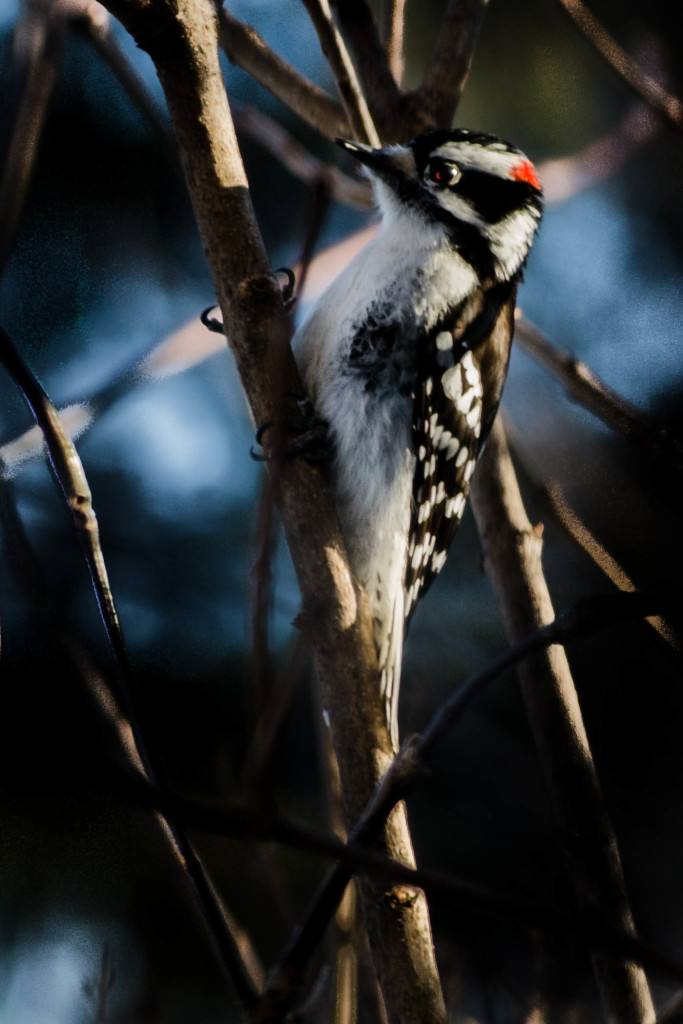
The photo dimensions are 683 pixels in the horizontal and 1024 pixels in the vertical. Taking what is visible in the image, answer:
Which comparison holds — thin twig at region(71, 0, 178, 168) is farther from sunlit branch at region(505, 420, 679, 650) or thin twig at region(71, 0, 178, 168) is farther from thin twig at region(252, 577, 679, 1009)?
thin twig at region(252, 577, 679, 1009)

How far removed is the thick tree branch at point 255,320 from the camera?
1012 mm

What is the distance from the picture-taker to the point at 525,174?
1.90m

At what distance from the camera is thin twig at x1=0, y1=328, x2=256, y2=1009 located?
0.63 metres

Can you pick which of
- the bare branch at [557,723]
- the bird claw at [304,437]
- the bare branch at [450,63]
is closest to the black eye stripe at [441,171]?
the bare branch at [450,63]

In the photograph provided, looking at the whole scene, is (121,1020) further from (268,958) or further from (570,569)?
(570,569)

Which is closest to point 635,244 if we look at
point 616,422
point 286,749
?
point 616,422

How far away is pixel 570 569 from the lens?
2092mm

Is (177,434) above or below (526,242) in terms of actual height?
below

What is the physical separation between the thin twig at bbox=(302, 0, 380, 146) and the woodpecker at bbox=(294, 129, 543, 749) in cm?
7

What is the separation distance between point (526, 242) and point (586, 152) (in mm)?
259

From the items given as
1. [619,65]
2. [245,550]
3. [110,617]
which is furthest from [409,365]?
[110,617]

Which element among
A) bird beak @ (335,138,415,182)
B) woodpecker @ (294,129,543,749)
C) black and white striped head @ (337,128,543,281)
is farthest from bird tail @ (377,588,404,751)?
bird beak @ (335,138,415,182)

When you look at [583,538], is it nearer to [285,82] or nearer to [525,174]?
[525,174]

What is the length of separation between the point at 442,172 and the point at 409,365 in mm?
462
